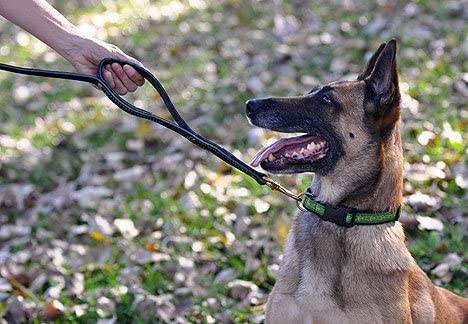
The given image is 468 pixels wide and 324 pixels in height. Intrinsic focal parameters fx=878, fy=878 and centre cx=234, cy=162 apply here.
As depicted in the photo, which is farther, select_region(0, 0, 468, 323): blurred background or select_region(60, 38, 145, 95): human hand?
select_region(0, 0, 468, 323): blurred background

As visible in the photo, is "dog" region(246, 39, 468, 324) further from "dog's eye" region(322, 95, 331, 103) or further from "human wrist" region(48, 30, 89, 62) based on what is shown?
"human wrist" region(48, 30, 89, 62)

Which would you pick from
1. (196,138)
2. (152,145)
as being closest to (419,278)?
(196,138)

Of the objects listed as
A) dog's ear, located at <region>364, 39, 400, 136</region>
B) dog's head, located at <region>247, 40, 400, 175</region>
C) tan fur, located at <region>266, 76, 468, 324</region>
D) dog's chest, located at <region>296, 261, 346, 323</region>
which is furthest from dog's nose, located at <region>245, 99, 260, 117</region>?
dog's chest, located at <region>296, 261, 346, 323</region>

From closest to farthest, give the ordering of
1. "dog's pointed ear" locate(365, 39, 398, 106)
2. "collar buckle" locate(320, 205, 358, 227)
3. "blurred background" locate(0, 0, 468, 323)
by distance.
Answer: "dog's pointed ear" locate(365, 39, 398, 106) → "collar buckle" locate(320, 205, 358, 227) → "blurred background" locate(0, 0, 468, 323)

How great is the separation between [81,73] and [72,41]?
0.13 m

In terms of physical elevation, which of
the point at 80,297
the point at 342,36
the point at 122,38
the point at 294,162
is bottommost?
the point at 80,297

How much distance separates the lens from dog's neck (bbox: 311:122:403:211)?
11.4 ft

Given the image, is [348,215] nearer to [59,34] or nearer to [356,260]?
[356,260]

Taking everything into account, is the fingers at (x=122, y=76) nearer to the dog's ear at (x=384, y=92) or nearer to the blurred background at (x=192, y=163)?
the dog's ear at (x=384, y=92)

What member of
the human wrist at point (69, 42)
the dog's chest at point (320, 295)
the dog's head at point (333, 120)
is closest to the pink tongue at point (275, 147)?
the dog's head at point (333, 120)

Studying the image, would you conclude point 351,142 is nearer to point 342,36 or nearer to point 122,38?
point 342,36

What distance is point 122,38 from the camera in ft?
27.0

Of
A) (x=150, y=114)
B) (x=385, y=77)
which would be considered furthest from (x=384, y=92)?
(x=150, y=114)

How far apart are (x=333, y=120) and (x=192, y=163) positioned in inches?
94.2
